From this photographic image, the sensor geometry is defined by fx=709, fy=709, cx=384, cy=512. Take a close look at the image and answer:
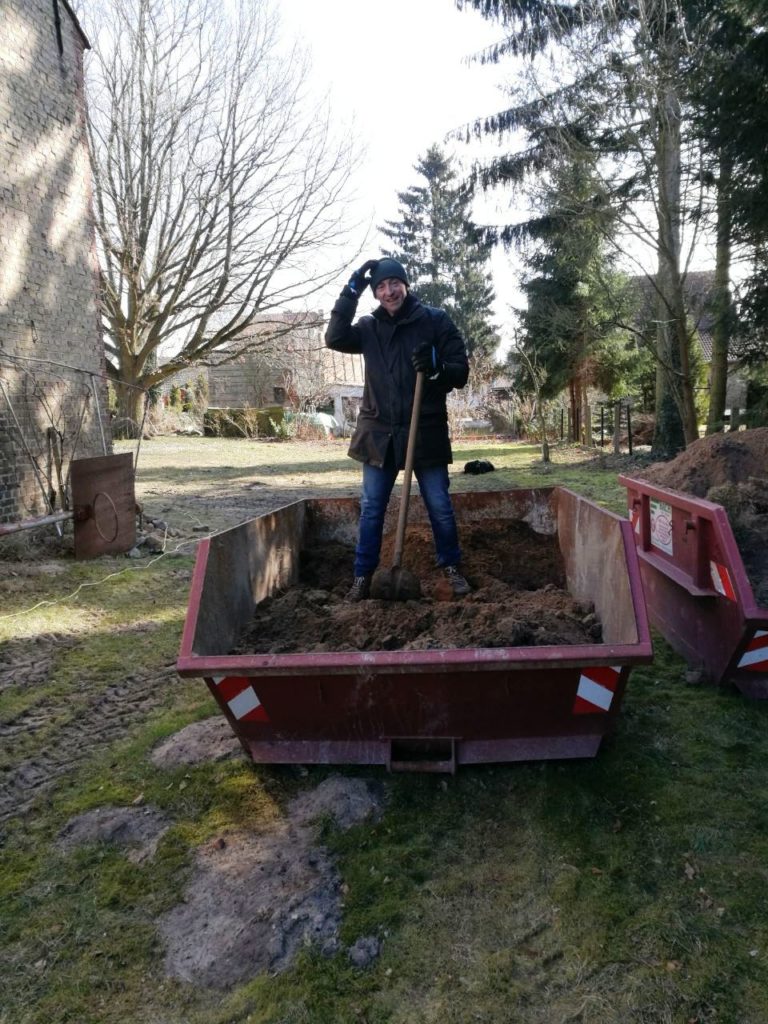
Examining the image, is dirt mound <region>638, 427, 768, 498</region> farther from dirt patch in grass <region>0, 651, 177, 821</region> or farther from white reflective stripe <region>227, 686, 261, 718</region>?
dirt patch in grass <region>0, 651, 177, 821</region>

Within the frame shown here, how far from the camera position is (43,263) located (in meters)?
7.93

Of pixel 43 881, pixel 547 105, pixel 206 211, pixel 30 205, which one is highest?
pixel 206 211

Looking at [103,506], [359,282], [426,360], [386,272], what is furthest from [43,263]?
[426,360]

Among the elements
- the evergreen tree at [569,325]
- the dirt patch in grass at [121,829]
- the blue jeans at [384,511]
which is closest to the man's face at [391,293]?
the blue jeans at [384,511]

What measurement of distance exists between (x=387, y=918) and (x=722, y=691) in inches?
81.8

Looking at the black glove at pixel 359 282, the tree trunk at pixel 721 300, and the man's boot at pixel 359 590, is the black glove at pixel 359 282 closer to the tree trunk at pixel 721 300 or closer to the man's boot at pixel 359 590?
the man's boot at pixel 359 590

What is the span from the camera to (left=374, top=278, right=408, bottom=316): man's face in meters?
3.99

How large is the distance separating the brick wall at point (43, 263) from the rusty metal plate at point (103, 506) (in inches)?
26.5

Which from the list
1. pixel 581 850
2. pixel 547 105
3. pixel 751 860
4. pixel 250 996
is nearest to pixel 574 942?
pixel 581 850

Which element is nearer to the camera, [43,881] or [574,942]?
[574,942]

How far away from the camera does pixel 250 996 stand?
185 centimetres

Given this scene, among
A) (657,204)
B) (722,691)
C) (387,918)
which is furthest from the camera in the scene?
(657,204)

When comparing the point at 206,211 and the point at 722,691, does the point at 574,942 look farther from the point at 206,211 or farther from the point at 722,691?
the point at 206,211

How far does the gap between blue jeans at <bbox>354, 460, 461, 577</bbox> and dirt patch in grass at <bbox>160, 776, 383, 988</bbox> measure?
66.5 inches
